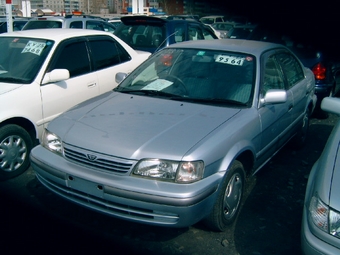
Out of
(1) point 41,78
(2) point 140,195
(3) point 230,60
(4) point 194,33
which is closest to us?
(2) point 140,195

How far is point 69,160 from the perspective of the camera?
3.30 m

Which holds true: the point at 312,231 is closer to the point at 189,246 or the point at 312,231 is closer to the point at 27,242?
the point at 189,246

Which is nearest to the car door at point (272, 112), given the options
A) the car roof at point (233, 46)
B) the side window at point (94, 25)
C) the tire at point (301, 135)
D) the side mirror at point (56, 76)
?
the car roof at point (233, 46)

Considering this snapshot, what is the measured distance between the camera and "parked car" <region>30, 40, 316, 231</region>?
117 inches

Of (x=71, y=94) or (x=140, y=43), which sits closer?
(x=71, y=94)

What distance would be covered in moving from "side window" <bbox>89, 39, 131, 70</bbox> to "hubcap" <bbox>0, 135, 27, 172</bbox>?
1578 mm

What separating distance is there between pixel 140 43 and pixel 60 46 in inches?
117

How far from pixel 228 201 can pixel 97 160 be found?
1.19 m

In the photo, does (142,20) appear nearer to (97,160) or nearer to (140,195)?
(97,160)

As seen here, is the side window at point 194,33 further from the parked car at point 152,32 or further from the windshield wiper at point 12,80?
the windshield wiper at point 12,80

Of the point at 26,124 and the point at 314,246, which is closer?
the point at 314,246

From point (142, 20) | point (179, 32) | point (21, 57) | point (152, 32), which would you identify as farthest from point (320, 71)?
point (21, 57)

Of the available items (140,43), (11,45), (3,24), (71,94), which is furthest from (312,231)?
(3,24)

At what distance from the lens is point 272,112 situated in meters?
4.06
